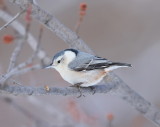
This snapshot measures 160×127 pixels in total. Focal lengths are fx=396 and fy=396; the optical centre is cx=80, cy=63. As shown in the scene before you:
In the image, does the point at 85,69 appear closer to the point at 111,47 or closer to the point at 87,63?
the point at 87,63

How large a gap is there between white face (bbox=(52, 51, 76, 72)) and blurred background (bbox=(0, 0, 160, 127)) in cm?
111

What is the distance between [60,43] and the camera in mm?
3342

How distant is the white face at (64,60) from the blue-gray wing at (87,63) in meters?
0.03

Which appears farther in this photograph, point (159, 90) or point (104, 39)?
point (104, 39)

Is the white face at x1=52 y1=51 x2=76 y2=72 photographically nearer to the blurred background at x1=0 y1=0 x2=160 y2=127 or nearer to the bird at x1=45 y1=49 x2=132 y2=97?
the bird at x1=45 y1=49 x2=132 y2=97

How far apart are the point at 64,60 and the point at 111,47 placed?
Result: 1678mm

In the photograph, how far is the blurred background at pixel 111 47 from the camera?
2972mm

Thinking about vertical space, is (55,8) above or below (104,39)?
above

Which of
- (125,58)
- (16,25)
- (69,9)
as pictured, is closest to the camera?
(16,25)

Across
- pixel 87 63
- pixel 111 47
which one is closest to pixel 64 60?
pixel 87 63

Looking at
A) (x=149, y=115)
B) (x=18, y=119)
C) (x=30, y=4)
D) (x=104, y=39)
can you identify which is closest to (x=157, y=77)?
(x=104, y=39)

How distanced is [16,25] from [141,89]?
1500 millimetres

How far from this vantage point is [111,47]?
10.8ft

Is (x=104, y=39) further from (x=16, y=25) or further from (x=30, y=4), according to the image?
(x=30, y=4)
